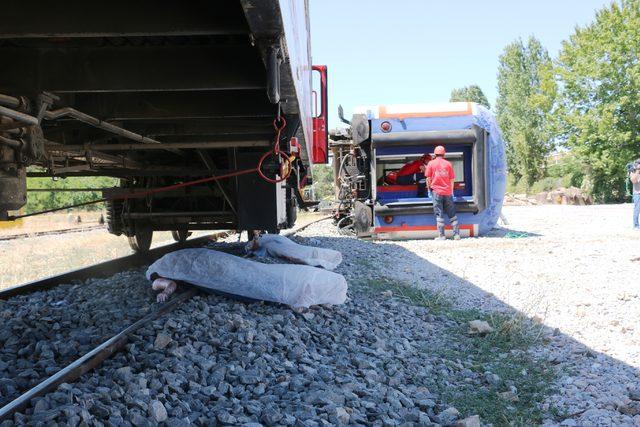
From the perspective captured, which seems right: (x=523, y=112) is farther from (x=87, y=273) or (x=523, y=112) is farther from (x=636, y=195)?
(x=87, y=273)

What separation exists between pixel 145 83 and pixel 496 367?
2.99m

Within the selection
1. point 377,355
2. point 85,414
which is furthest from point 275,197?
point 85,414

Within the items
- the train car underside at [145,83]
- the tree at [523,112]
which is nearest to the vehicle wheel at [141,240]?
the train car underside at [145,83]

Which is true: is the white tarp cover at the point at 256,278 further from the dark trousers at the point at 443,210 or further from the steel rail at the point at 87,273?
the dark trousers at the point at 443,210

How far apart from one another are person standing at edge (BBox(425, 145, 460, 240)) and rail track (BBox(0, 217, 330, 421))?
4936 millimetres

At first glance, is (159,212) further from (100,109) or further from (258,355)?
(258,355)

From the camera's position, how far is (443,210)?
9.98m

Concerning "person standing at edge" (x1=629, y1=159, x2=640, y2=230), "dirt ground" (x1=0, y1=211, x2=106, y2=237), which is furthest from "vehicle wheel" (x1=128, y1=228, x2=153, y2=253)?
"person standing at edge" (x1=629, y1=159, x2=640, y2=230)

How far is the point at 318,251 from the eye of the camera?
6.50 m

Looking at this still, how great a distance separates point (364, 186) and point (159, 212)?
4.24 metres

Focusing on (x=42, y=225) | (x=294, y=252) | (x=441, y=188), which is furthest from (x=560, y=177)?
(x=294, y=252)

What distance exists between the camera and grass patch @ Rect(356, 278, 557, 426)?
2.81 meters

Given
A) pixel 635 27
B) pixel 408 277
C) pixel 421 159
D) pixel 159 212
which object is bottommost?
pixel 408 277

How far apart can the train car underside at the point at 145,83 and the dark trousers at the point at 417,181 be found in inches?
249
